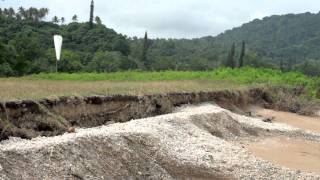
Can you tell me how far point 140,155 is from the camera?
9766 mm

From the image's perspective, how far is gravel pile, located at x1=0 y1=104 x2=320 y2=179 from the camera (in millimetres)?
7863

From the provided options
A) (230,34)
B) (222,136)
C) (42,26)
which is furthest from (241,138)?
(230,34)

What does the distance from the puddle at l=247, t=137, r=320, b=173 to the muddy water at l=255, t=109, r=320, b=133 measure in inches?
157

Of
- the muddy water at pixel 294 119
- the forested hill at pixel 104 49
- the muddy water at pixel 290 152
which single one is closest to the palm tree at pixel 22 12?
the forested hill at pixel 104 49

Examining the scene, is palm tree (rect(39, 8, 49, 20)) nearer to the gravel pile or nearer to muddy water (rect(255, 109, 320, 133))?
muddy water (rect(255, 109, 320, 133))

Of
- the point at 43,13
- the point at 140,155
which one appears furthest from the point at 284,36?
the point at 140,155

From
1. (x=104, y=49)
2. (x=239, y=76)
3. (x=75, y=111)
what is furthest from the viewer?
(x=104, y=49)

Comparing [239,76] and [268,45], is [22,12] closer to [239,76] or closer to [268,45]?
[239,76]

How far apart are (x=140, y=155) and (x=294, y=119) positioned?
1273 cm

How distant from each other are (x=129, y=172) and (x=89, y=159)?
728 mm

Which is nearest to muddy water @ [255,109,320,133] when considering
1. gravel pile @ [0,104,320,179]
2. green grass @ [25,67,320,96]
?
green grass @ [25,67,320,96]

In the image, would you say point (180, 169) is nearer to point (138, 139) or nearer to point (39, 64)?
point (138, 139)

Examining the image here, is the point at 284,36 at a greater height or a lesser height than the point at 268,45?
greater

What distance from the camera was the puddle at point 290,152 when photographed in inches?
478
